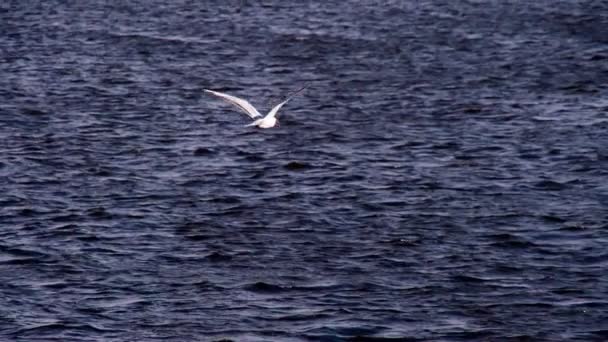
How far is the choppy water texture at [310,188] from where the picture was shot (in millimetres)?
21234

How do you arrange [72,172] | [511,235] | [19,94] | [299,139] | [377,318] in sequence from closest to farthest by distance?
[377,318] → [511,235] → [72,172] → [299,139] → [19,94]

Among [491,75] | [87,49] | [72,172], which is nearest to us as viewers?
[72,172]

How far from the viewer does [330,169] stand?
3072 cm

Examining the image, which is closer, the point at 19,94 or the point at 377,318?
the point at 377,318

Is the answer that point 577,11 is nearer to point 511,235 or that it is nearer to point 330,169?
point 330,169

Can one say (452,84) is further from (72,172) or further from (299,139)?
(72,172)

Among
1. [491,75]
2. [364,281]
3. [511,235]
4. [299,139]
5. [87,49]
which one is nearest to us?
[364,281]

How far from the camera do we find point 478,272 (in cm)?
2298

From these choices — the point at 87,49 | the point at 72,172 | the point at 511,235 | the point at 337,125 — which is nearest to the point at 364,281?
the point at 511,235

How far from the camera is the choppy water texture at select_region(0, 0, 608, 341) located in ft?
69.7

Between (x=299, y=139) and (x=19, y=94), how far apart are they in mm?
10353

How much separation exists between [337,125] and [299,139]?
5.60 ft

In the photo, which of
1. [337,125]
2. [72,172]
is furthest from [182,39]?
[72,172]

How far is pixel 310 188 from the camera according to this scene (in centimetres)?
2894
